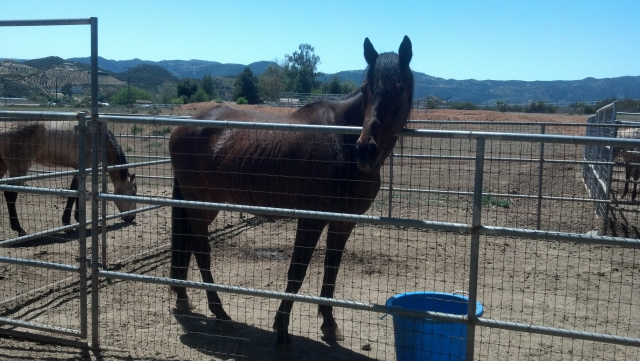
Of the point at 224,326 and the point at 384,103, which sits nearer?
the point at 384,103

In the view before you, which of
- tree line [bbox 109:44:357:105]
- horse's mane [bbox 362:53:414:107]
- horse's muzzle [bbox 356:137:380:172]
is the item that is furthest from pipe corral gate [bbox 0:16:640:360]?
tree line [bbox 109:44:357:105]

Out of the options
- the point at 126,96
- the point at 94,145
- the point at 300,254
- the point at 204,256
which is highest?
the point at 126,96

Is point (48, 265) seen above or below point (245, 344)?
above

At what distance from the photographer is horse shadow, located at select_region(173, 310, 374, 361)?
4219 millimetres

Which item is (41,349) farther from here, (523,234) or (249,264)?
(523,234)

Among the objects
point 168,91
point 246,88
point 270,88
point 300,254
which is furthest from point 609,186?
point 270,88

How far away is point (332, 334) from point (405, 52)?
229 centimetres

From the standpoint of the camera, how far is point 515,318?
5.01 metres

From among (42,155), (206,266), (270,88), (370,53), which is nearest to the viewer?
(370,53)

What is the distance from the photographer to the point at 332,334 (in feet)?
14.8

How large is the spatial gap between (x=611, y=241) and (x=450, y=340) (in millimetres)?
1184

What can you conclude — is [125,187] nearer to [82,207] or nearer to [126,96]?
[82,207]

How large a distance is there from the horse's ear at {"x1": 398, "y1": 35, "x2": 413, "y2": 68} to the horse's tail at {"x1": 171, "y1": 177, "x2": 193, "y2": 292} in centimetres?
237

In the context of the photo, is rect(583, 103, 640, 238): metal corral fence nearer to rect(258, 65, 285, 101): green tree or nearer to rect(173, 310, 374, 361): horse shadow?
rect(173, 310, 374, 361): horse shadow
